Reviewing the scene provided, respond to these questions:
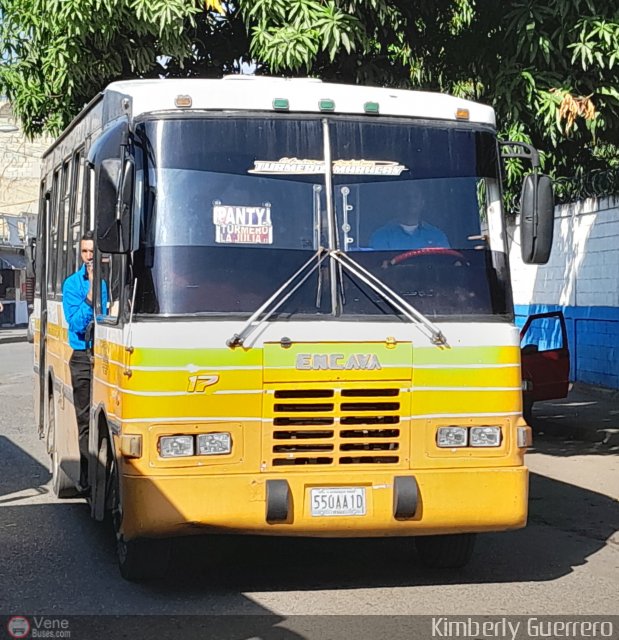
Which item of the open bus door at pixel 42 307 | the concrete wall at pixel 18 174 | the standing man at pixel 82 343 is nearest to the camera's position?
the standing man at pixel 82 343

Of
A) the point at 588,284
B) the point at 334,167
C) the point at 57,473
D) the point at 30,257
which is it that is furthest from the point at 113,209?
the point at 588,284

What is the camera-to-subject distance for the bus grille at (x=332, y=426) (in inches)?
272

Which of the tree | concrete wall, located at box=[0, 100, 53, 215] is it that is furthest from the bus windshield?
concrete wall, located at box=[0, 100, 53, 215]

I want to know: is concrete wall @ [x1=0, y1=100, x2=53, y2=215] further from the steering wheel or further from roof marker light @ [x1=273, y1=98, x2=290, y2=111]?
the steering wheel

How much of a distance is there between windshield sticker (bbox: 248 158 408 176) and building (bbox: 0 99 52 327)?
41792 mm

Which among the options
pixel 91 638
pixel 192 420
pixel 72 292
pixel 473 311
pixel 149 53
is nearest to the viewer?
pixel 91 638

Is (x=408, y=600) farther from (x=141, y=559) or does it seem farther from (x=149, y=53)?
(x=149, y=53)

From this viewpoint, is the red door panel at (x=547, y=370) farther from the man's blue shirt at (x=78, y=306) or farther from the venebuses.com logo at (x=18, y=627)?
the venebuses.com logo at (x=18, y=627)

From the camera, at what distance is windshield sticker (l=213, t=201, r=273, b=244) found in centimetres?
707

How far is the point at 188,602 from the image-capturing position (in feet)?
23.0

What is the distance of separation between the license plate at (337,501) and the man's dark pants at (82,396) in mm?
2447

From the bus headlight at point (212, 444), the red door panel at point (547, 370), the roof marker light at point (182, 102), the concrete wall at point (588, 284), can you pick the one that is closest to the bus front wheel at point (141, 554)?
the bus headlight at point (212, 444)

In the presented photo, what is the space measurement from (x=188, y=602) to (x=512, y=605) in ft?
5.89

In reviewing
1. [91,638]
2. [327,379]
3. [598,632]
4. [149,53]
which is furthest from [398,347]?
[149,53]
